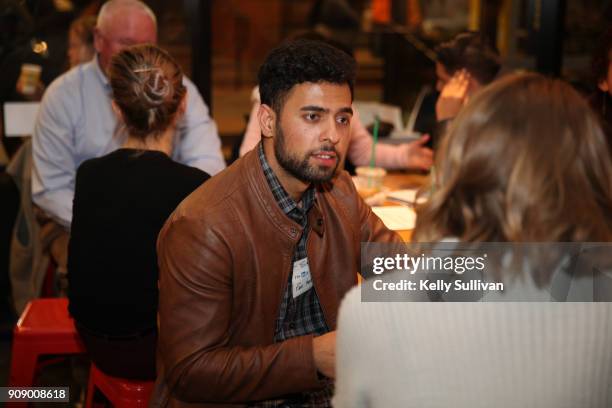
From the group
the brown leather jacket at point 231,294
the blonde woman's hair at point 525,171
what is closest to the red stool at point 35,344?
the brown leather jacket at point 231,294

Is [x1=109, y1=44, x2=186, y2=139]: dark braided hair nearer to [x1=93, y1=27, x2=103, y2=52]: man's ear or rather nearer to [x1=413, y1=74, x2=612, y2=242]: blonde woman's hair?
[x1=93, y1=27, x2=103, y2=52]: man's ear

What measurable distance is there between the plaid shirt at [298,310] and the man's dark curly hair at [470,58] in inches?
71.5

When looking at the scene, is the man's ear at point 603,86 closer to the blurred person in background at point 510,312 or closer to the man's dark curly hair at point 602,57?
the man's dark curly hair at point 602,57

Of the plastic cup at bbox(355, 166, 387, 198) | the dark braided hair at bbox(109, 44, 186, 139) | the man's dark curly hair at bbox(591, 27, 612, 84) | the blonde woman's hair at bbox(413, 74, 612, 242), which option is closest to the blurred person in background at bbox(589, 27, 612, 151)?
the man's dark curly hair at bbox(591, 27, 612, 84)

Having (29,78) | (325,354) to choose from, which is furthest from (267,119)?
(29,78)

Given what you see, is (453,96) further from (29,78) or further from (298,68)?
(29,78)

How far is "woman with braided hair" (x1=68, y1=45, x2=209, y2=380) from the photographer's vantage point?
222 centimetres

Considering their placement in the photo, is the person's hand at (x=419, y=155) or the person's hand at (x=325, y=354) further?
the person's hand at (x=419, y=155)

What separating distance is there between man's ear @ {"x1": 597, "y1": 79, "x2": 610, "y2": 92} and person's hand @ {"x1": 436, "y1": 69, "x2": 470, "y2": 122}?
0.53m

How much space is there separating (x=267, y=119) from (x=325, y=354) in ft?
1.86

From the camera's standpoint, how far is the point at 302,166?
1.87 m

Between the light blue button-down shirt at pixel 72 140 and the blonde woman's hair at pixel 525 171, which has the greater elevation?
the blonde woman's hair at pixel 525 171

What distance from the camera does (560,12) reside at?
15.1 ft

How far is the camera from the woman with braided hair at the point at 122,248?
2223 mm
